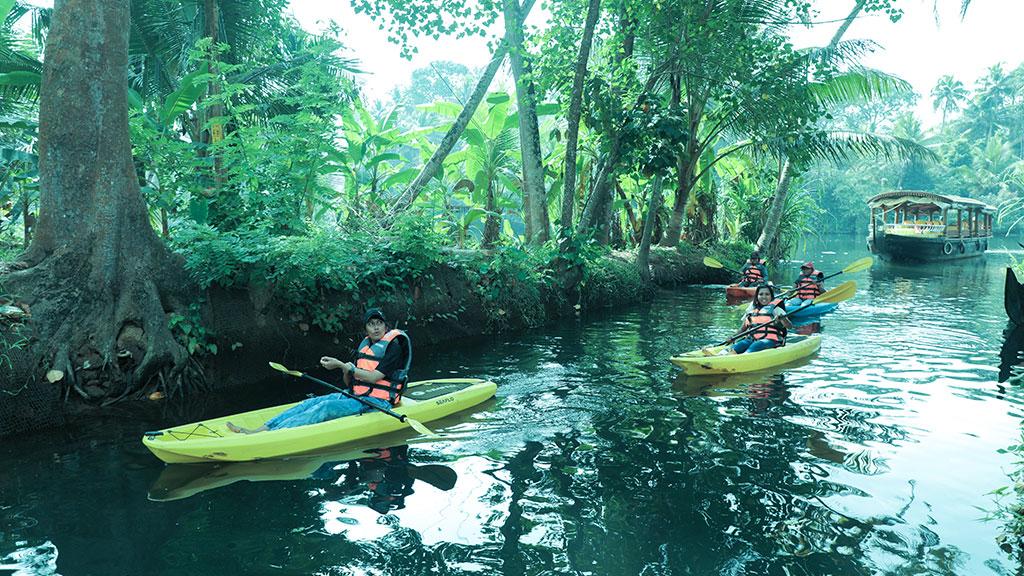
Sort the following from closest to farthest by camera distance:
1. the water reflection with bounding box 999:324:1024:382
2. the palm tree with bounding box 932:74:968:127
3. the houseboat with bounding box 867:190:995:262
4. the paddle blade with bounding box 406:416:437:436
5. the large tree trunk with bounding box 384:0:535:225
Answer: the paddle blade with bounding box 406:416:437:436
the water reflection with bounding box 999:324:1024:382
the large tree trunk with bounding box 384:0:535:225
the houseboat with bounding box 867:190:995:262
the palm tree with bounding box 932:74:968:127

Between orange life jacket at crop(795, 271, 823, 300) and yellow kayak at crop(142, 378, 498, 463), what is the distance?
30.7 feet

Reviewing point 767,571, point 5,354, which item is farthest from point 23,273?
point 767,571

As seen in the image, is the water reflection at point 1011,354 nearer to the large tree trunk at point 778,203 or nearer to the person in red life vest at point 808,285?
the person in red life vest at point 808,285

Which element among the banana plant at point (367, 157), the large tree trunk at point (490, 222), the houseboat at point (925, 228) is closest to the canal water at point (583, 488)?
the banana plant at point (367, 157)

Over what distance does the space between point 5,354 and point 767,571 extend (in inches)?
269

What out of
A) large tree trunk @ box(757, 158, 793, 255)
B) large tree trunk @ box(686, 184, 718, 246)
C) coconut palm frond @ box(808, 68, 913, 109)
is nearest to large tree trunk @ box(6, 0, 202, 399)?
coconut palm frond @ box(808, 68, 913, 109)

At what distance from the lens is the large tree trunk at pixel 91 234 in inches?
284

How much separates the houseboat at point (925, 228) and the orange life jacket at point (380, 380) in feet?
90.4

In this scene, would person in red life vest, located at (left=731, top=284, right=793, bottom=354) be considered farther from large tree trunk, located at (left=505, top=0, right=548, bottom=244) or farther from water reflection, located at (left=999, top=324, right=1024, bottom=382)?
large tree trunk, located at (left=505, top=0, right=548, bottom=244)

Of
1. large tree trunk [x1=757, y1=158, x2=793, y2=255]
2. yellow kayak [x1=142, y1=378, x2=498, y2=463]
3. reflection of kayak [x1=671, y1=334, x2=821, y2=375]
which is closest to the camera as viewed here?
yellow kayak [x1=142, y1=378, x2=498, y2=463]

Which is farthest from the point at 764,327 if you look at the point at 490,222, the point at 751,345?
the point at 490,222

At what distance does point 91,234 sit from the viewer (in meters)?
7.52

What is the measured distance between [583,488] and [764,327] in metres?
5.38

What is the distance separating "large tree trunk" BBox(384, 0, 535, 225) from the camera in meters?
13.1
